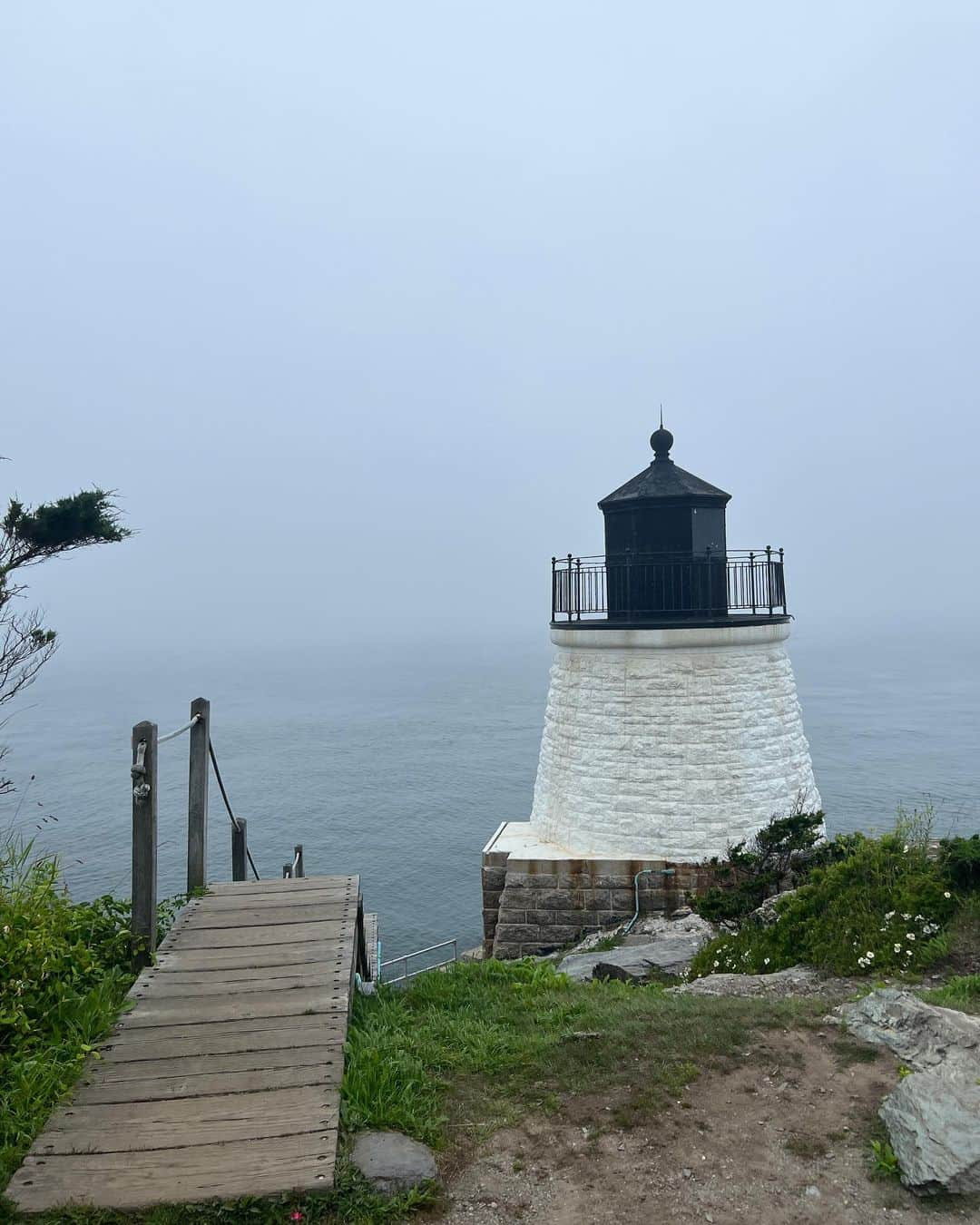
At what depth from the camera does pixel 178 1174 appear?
3555 mm

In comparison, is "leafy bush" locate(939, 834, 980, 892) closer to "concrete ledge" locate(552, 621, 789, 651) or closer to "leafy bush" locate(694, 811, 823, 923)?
"leafy bush" locate(694, 811, 823, 923)

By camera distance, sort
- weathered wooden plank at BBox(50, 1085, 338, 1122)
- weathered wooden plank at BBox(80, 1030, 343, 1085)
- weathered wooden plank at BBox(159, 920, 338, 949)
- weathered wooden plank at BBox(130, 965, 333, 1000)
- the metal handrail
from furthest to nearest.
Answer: the metal handrail → weathered wooden plank at BBox(159, 920, 338, 949) → weathered wooden plank at BBox(130, 965, 333, 1000) → weathered wooden plank at BBox(80, 1030, 343, 1085) → weathered wooden plank at BBox(50, 1085, 338, 1122)

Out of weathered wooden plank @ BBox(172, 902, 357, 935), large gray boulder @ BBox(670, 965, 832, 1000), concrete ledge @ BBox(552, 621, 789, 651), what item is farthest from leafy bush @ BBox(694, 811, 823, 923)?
weathered wooden plank @ BBox(172, 902, 357, 935)

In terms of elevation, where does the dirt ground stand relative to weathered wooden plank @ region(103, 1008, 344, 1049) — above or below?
below

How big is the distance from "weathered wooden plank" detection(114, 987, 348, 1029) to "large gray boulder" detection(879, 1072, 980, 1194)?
287 cm

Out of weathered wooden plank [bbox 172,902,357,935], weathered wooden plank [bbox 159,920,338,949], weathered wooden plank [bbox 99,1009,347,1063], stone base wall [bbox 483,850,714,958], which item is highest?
weathered wooden plank [bbox 172,902,357,935]

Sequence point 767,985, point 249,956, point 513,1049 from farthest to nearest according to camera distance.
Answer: point 767,985 < point 249,956 < point 513,1049

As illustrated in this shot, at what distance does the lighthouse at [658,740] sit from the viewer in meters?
12.4

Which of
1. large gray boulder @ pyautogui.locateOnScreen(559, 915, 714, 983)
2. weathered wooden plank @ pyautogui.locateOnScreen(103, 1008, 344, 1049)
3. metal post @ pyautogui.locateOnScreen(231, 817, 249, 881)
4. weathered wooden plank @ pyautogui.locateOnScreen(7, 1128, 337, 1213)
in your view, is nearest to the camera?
weathered wooden plank @ pyautogui.locateOnScreen(7, 1128, 337, 1213)

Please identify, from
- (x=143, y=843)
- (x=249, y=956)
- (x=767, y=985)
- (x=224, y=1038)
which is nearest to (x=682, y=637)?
(x=767, y=985)

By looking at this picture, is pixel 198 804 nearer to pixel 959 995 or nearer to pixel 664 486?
pixel 959 995

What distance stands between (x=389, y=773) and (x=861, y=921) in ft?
112

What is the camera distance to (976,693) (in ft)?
222

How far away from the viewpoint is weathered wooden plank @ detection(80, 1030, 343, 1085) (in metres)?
4.27
